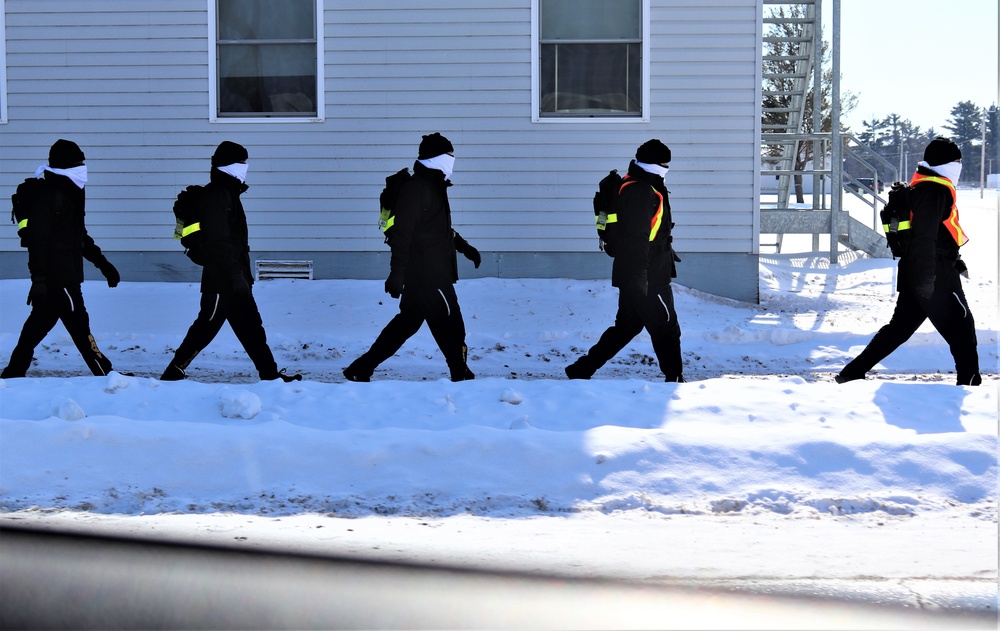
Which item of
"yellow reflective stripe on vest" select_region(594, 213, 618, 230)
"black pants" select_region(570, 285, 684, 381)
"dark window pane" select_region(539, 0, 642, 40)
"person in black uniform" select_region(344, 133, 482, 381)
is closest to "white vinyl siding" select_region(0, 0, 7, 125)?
"dark window pane" select_region(539, 0, 642, 40)

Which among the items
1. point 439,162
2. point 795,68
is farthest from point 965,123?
point 439,162

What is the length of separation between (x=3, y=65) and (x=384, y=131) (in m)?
4.35

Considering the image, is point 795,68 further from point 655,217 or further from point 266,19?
point 655,217

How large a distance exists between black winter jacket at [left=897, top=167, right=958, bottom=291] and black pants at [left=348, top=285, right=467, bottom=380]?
299 centimetres

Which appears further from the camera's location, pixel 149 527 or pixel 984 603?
Result: pixel 149 527

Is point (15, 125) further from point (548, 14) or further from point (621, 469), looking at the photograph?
point (621, 469)

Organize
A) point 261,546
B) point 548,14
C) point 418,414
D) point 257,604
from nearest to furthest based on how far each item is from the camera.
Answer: point 257,604 → point 261,546 → point 418,414 → point 548,14

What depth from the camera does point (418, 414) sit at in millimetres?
6402

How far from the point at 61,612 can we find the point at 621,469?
2.65 m

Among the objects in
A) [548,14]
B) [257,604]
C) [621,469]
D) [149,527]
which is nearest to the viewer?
[257,604]

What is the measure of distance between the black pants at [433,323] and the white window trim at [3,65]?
24.3 feet

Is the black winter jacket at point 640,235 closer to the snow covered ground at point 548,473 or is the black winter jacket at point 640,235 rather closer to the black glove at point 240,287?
the snow covered ground at point 548,473

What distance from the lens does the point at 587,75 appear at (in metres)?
12.7

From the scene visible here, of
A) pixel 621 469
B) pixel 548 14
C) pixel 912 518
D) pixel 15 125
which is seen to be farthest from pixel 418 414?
pixel 15 125
